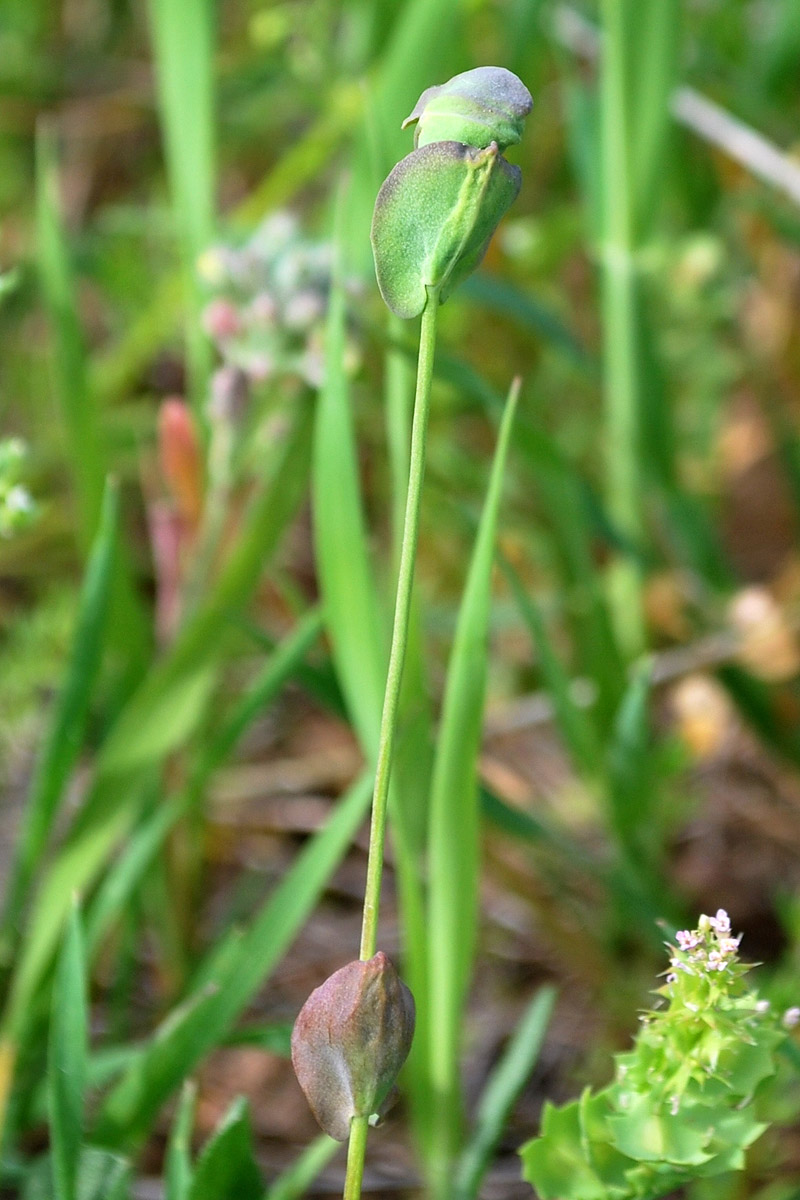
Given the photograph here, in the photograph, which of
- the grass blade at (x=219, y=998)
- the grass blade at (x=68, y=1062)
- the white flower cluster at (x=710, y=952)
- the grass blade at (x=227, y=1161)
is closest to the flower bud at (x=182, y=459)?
the grass blade at (x=219, y=998)

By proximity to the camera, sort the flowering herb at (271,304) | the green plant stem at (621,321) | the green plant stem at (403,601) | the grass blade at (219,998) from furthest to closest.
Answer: the green plant stem at (621,321) → the flowering herb at (271,304) → the grass blade at (219,998) → the green plant stem at (403,601)

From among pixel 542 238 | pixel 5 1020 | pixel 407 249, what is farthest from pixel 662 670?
pixel 407 249

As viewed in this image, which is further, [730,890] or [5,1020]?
[730,890]

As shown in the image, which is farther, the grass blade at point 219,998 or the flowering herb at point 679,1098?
the grass blade at point 219,998

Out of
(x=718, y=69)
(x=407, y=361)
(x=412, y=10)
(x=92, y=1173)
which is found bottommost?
(x=92, y=1173)

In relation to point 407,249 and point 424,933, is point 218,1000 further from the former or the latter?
point 407,249

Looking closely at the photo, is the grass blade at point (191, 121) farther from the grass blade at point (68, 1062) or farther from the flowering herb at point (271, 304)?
the grass blade at point (68, 1062)

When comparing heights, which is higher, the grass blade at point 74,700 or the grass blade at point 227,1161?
the grass blade at point 74,700
